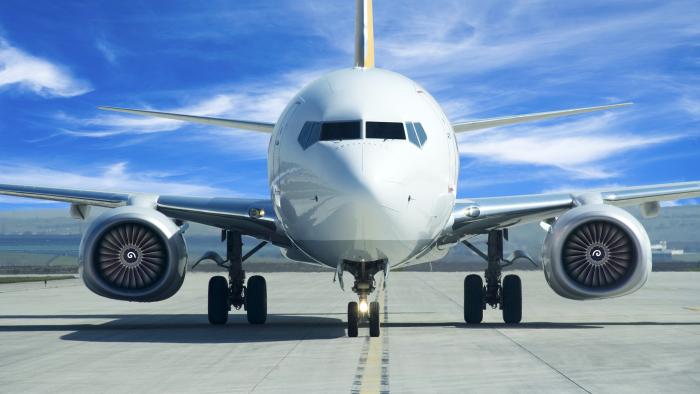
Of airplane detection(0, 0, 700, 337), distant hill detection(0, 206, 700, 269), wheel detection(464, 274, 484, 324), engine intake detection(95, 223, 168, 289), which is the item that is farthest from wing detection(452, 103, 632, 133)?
distant hill detection(0, 206, 700, 269)

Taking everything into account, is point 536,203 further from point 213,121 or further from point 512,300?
point 213,121

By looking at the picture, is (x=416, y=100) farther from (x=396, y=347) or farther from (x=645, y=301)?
(x=645, y=301)

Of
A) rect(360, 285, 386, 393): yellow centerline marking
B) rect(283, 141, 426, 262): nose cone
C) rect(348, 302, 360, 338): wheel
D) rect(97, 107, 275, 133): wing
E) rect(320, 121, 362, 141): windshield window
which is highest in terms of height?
rect(97, 107, 275, 133): wing

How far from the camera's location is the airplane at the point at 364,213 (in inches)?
498

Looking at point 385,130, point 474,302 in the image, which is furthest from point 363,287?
point 474,302

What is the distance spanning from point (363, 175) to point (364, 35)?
20.7 feet

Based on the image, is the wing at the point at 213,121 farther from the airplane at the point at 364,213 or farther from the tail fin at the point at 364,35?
the tail fin at the point at 364,35

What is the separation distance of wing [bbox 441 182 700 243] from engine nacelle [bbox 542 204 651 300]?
3.92 ft

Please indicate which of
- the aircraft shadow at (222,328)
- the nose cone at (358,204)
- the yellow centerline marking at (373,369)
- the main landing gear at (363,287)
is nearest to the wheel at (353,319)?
the main landing gear at (363,287)

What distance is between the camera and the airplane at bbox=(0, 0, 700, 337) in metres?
12.6

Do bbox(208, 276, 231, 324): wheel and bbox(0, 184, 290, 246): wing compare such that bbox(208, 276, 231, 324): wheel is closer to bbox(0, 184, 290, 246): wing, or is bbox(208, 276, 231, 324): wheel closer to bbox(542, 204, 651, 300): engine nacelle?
bbox(0, 184, 290, 246): wing

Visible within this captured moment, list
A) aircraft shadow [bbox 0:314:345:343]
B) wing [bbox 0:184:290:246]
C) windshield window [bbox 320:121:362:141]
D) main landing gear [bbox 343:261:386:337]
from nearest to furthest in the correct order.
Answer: windshield window [bbox 320:121:362:141]
main landing gear [bbox 343:261:386:337]
aircraft shadow [bbox 0:314:345:343]
wing [bbox 0:184:290:246]

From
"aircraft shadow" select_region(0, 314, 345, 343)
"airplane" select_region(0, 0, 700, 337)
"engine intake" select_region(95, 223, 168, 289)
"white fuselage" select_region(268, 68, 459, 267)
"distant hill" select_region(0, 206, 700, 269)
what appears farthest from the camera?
"distant hill" select_region(0, 206, 700, 269)

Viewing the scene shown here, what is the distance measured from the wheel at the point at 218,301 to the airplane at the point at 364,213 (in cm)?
3
